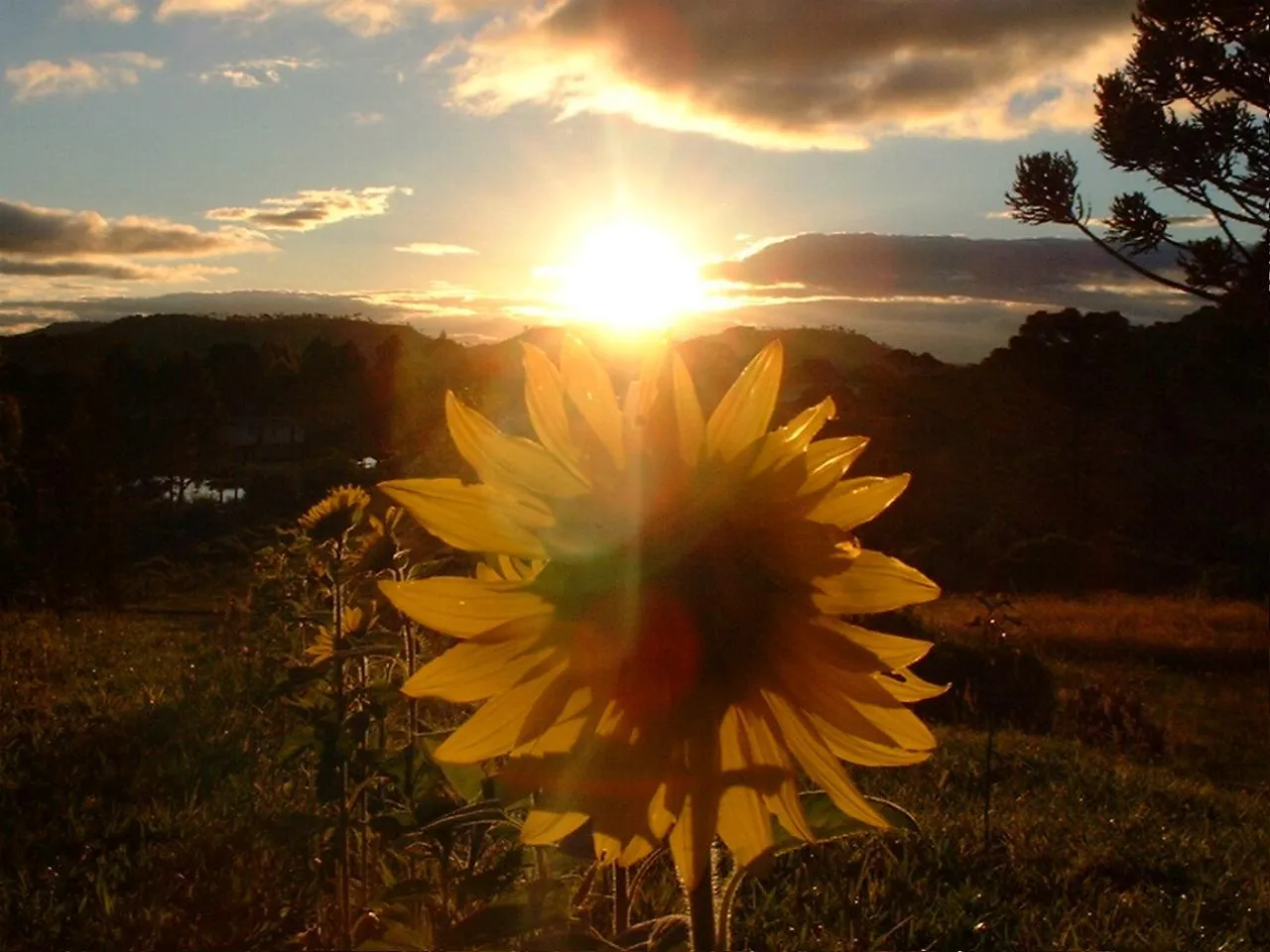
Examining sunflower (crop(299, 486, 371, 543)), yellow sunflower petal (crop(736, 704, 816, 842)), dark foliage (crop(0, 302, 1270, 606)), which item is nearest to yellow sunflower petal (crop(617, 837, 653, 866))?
yellow sunflower petal (crop(736, 704, 816, 842))

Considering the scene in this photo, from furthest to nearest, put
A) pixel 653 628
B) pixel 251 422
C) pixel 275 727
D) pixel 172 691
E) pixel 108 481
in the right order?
pixel 251 422
pixel 108 481
pixel 172 691
pixel 275 727
pixel 653 628

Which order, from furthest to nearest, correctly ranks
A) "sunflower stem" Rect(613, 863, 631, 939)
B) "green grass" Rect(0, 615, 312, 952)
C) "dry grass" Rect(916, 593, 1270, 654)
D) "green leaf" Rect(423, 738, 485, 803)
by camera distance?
"dry grass" Rect(916, 593, 1270, 654) < "green grass" Rect(0, 615, 312, 952) < "green leaf" Rect(423, 738, 485, 803) < "sunflower stem" Rect(613, 863, 631, 939)

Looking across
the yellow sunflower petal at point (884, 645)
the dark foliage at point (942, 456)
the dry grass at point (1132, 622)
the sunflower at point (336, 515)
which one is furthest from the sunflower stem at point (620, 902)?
the dry grass at point (1132, 622)

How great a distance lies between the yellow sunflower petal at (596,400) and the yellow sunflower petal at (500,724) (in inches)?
7.7

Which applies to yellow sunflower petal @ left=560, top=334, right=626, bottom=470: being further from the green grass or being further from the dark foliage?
the dark foliage

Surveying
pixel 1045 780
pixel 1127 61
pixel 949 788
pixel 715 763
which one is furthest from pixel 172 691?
pixel 1127 61

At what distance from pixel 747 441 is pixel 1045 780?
4.08m

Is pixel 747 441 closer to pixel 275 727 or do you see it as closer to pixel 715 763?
pixel 715 763

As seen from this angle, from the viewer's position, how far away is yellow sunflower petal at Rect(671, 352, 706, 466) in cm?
101

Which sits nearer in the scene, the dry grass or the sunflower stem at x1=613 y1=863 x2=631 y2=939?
the sunflower stem at x1=613 y1=863 x2=631 y2=939

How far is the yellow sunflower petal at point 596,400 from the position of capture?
1.03m

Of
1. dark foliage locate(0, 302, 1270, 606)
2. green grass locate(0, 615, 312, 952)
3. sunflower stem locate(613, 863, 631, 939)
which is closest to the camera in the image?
sunflower stem locate(613, 863, 631, 939)

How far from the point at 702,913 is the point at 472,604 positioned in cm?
31

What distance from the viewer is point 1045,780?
15.1ft
